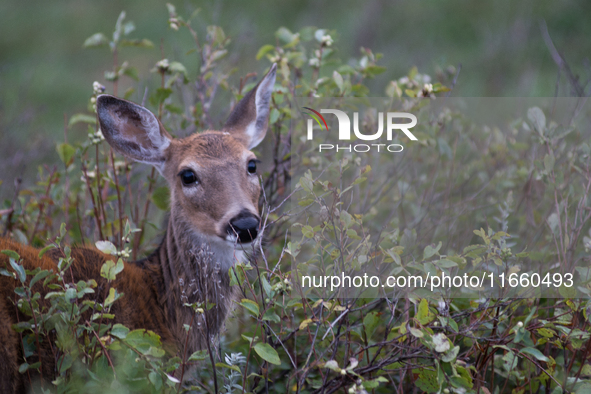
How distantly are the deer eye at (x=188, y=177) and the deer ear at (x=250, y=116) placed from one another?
0.61m

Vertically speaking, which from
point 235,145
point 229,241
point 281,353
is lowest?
point 281,353

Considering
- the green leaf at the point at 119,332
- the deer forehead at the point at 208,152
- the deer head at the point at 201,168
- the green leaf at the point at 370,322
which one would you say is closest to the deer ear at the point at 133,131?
the deer head at the point at 201,168

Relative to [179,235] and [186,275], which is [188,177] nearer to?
[179,235]

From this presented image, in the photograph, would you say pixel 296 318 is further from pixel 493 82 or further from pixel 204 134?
pixel 493 82

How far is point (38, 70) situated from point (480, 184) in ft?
25.9

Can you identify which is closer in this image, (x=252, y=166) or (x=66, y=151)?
(x=252, y=166)

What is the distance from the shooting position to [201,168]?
417 centimetres

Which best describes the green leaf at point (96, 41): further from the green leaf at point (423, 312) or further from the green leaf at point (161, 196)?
the green leaf at point (423, 312)

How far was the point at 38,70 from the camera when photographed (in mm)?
10445

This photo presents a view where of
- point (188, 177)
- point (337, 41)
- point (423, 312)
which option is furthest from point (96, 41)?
point (337, 41)

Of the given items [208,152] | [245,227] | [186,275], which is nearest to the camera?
[245,227]

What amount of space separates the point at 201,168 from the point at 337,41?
5.57 metres

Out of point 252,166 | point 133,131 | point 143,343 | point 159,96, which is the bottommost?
point 143,343

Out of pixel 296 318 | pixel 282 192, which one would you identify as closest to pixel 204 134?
pixel 282 192
